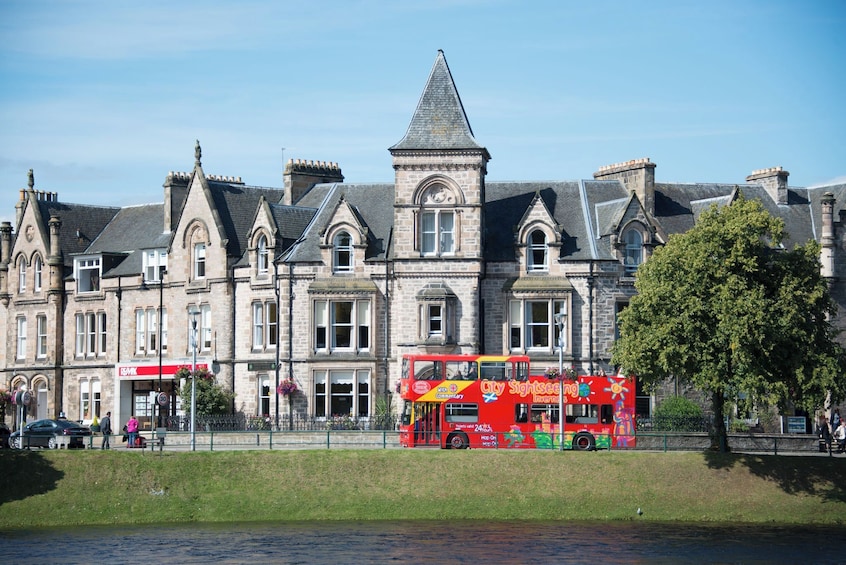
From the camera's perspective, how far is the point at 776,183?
77812mm

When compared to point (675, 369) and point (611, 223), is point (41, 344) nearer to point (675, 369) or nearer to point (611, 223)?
point (611, 223)

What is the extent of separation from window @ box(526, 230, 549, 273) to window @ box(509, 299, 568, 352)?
6.05ft

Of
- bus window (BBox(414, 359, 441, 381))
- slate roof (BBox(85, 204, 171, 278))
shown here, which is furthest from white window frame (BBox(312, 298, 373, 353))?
slate roof (BBox(85, 204, 171, 278))

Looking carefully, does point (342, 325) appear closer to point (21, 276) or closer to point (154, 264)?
point (154, 264)

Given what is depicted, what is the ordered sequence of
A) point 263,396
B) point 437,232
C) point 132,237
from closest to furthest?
1. point 437,232
2. point 263,396
3. point 132,237

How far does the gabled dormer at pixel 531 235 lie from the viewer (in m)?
71.4

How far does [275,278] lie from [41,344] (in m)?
22.0

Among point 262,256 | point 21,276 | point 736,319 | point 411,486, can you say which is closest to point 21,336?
point 21,276

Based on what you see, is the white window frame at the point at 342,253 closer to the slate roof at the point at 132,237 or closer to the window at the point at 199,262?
the window at the point at 199,262

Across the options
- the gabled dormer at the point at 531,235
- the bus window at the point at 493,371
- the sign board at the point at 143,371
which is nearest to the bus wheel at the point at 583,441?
the bus window at the point at 493,371

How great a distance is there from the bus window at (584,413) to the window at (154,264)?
29955 mm

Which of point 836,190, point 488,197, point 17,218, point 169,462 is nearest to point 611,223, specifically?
point 488,197

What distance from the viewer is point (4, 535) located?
5062cm

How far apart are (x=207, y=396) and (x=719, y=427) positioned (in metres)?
28.5
